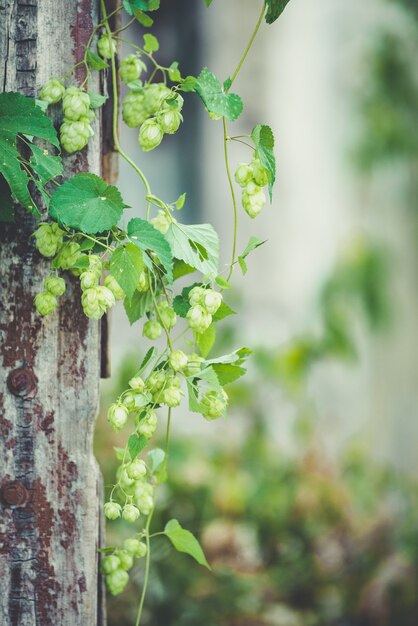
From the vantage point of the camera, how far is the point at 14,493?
49.0 inches

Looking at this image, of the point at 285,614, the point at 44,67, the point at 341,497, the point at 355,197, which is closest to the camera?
the point at 44,67

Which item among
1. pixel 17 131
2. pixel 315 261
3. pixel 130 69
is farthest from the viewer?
pixel 315 261

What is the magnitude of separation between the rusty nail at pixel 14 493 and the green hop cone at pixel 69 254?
1.28 ft

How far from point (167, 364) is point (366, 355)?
11.4ft

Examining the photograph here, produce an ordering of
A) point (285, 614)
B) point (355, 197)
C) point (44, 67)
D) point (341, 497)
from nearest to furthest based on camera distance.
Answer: point (44, 67) → point (285, 614) → point (341, 497) → point (355, 197)

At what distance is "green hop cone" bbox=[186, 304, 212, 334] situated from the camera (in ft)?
3.83

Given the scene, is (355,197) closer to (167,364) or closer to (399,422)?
(399,422)

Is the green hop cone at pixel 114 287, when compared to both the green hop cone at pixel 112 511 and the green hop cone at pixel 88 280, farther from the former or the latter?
the green hop cone at pixel 112 511

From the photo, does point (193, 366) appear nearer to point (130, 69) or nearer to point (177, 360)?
point (177, 360)

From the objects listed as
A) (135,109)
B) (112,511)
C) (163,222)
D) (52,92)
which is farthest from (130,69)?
(112,511)

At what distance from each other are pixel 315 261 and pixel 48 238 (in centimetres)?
343

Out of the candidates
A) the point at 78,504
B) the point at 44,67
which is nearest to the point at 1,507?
the point at 78,504

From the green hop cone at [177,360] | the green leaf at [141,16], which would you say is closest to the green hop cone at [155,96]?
the green leaf at [141,16]

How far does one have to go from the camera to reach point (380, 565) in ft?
10.2
